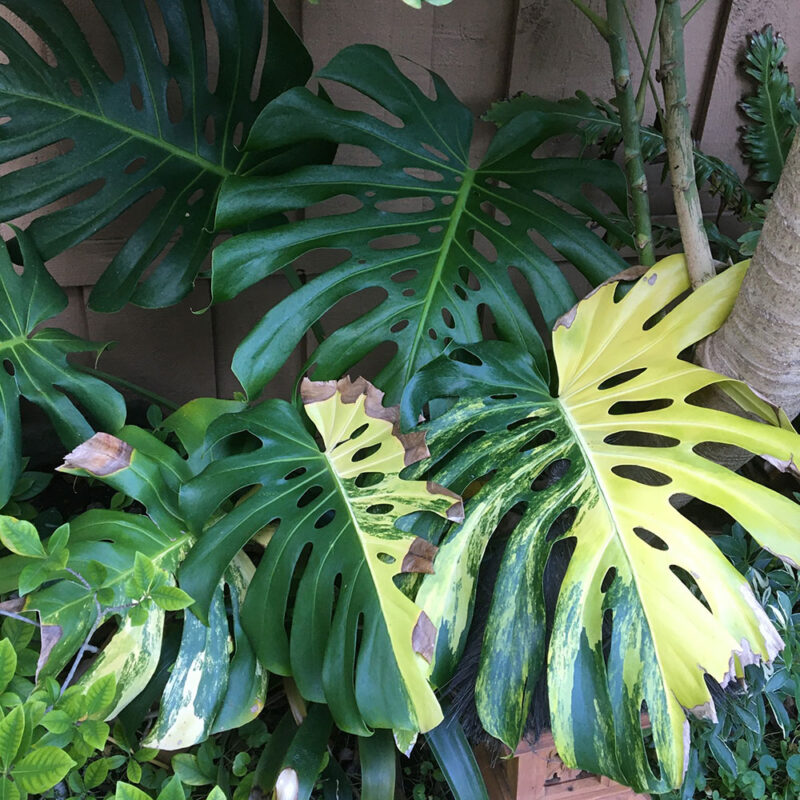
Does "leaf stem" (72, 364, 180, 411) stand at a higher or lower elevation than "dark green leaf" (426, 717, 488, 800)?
higher

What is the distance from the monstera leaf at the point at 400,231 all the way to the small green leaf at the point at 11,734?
0.46 m

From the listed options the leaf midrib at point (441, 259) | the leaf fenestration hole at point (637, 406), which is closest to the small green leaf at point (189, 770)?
the leaf midrib at point (441, 259)

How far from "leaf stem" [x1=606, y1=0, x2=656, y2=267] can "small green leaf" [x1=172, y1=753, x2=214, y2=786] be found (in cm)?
104

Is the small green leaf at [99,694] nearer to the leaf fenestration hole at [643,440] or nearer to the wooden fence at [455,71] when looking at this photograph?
the leaf fenestration hole at [643,440]

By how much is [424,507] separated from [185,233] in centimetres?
63

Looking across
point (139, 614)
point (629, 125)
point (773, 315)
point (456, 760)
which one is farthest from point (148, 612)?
point (629, 125)

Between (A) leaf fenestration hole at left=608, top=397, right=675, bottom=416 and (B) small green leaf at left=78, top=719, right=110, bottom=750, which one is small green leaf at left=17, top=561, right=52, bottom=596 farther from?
(A) leaf fenestration hole at left=608, top=397, right=675, bottom=416

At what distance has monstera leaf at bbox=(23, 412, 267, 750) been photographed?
0.78 m

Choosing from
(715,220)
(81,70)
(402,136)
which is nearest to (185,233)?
(81,70)

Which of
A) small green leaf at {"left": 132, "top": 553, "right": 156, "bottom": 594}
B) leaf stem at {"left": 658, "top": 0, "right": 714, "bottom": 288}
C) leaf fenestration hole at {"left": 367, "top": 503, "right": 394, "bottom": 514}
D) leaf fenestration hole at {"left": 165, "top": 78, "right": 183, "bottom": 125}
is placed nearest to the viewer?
small green leaf at {"left": 132, "top": 553, "right": 156, "bottom": 594}

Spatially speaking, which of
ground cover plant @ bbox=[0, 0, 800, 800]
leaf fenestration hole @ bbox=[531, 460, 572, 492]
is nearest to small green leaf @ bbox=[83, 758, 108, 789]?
ground cover plant @ bbox=[0, 0, 800, 800]

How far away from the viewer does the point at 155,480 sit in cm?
90

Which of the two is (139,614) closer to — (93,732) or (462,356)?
(93,732)

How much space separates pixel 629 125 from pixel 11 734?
1.07 metres
